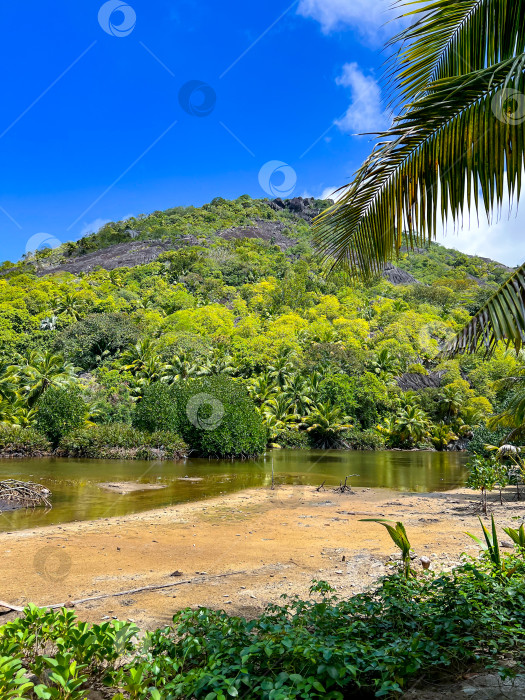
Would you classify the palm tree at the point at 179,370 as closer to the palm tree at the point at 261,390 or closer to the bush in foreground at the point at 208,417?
the palm tree at the point at 261,390

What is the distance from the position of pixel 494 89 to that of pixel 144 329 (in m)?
52.9

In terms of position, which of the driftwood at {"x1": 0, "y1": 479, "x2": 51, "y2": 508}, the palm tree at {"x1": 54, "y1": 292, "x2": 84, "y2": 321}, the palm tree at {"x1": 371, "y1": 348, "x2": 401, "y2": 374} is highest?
the palm tree at {"x1": 54, "y1": 292, "x2": 84, "y2": 321}

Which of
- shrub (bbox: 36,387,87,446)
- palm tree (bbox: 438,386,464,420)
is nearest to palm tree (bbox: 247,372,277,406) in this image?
shrub (bbox: 36,387,87,446)

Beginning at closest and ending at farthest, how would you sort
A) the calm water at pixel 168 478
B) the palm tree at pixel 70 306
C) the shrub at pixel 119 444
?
the calm water at pixel 168 478, the shrub at pixel 119 444, the palm tree at pixel 70 306

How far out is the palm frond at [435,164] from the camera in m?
2.92

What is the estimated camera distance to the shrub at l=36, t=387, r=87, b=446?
27984 mm

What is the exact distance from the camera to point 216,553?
695 centimetres

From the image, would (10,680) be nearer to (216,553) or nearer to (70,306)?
(216,553)

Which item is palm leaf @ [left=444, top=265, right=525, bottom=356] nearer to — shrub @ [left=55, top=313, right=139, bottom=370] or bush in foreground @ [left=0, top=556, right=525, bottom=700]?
bush in foreground @ [left=0, top=556, right=525, bottom=700]

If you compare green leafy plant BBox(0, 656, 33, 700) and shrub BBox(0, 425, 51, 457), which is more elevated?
green leafy plant BBox(0, 656, 33, 700)

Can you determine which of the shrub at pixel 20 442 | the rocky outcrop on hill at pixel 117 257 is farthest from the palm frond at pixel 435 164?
the rocky outcrop on hill at pixel 117 257

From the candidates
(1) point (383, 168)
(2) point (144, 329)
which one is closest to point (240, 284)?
(2) point (144, 329)

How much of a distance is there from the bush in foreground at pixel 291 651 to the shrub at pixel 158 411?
25.0m

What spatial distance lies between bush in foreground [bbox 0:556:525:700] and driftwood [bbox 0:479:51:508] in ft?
30.1
